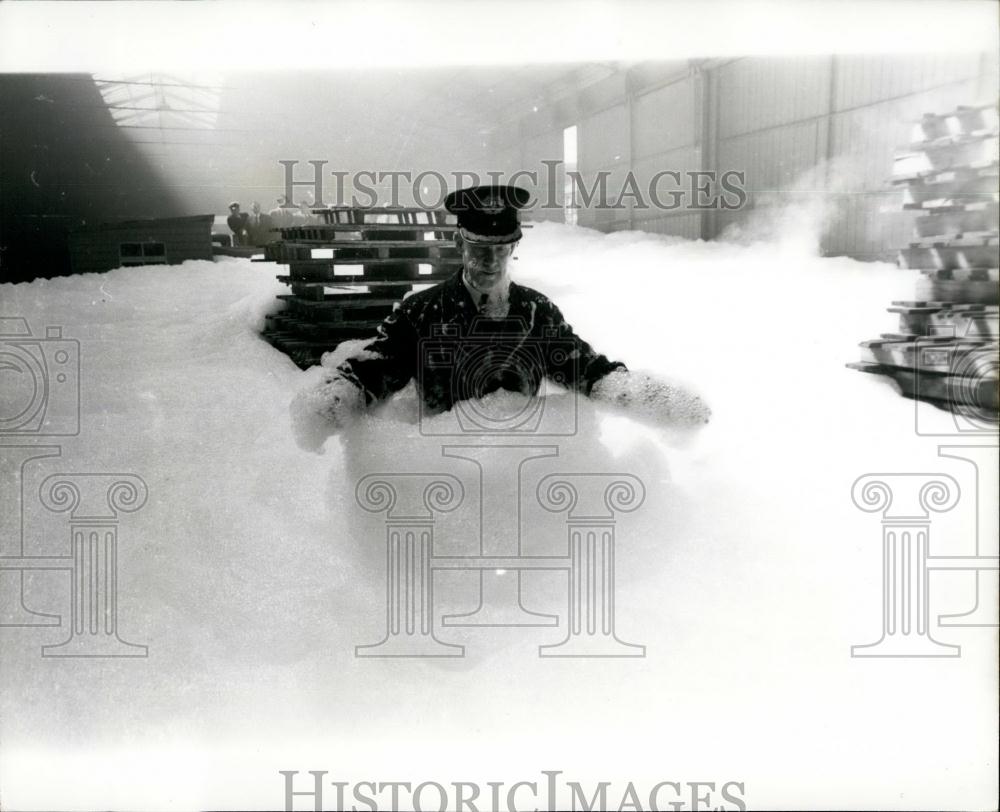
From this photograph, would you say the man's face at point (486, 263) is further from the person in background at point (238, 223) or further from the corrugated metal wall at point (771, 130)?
the person in background at point (238, 223)

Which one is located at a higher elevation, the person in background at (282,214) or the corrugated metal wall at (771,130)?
the corrugated metal wall at (771,130)

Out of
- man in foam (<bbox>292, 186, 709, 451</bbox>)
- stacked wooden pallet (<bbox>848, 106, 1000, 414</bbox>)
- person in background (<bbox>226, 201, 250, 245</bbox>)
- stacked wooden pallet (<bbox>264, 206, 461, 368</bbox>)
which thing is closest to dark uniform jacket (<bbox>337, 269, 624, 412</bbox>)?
man in foam (<bbox>292, 186, 709, 451</bbox>)

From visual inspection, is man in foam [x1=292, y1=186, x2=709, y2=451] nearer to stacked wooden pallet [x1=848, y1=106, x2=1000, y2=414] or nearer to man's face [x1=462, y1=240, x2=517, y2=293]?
man's face [x1=462, y1=240, x2=517, y2=293]

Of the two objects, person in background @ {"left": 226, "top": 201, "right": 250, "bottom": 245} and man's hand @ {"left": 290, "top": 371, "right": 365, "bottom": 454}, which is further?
person in background @ {"left": 226, "top": 201, "right": 250, "bottom": 245}

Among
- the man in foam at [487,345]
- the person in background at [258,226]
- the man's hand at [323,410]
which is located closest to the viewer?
the man's hand at [323,410]

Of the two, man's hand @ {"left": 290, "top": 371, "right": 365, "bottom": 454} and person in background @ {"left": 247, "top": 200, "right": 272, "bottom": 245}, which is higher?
person in background @ {"left": 247, "top": 200, "right": 272, "bottom": 245}

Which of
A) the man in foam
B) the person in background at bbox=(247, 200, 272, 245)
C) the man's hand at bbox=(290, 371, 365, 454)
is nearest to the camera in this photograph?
the man's hand at bbox=(290, 371, 365, 454)

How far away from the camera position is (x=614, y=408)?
2.06 m

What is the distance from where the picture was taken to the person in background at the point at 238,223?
7.07 ft

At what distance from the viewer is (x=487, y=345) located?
2146mm

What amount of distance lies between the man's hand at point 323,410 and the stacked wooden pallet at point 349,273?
1.20 ft

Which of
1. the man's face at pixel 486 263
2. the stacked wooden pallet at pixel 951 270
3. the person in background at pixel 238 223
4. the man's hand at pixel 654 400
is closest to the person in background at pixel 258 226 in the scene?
the person in background at pixel 238 223

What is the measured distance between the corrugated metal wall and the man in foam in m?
0.30

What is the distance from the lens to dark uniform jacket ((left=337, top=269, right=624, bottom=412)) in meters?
2.11
